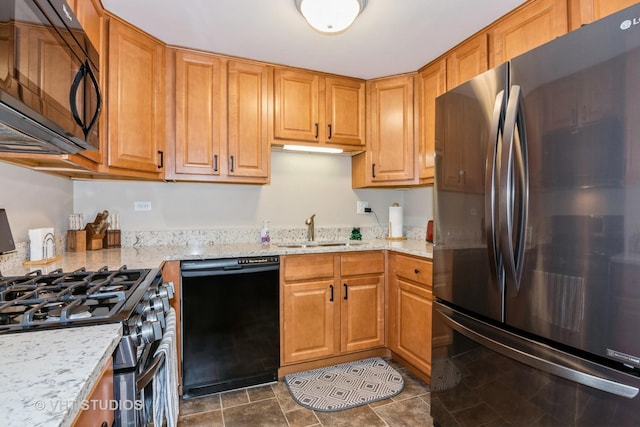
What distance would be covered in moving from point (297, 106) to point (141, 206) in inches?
55.2

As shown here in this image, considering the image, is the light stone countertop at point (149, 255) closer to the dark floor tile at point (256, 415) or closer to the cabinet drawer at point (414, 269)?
the cabinet drawer at point (414, 269)

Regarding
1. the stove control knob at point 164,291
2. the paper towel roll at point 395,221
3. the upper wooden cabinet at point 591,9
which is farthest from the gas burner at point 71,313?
the paper towel roll at point 395,221

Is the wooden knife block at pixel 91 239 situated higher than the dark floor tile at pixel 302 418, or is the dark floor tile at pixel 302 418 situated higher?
the wooden knife block at pixel 91 239

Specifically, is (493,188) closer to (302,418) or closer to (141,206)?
(302,418)

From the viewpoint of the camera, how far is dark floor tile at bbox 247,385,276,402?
2029 millimetres

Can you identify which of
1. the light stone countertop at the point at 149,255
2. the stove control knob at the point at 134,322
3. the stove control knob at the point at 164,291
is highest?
the light stone countertop at the point at 149,255

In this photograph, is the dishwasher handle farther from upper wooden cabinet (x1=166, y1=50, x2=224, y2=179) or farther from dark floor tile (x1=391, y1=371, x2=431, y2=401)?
dark floor tile (x1=391, y1=371, x2=431, y2=401)

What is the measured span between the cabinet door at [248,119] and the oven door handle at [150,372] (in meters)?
1.51

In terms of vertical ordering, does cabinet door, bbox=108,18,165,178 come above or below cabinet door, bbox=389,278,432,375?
above

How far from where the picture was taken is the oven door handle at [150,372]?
911mm

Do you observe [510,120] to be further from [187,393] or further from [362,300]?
[187,393]

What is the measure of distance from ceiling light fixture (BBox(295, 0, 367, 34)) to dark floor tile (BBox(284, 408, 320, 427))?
2.14m

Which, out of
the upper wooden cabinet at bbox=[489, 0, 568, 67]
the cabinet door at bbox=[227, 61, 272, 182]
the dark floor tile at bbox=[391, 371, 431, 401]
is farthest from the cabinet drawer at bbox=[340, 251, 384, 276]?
the upper wooden cabinet at bbox=[489, 0, 568, 67]

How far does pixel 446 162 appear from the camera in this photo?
1584 millimetres
